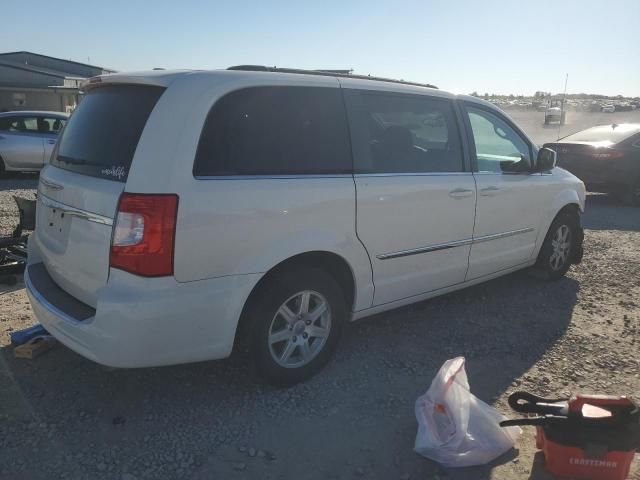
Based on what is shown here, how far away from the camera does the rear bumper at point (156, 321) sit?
255cm

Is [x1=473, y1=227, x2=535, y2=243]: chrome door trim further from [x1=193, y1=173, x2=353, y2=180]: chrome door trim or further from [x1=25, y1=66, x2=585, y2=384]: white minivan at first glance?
[x1=193, y1=173, x2=353, y2=180]: chrome door trim

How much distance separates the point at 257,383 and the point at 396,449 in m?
0.95

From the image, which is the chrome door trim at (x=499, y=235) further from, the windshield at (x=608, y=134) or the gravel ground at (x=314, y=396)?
the windshield at (x=608, y=134)

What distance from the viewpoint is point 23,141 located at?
11062 millimetres

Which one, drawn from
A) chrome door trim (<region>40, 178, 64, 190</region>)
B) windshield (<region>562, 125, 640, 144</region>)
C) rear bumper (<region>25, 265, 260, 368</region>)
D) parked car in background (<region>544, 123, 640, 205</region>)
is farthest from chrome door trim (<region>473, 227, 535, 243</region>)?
windshield (<region>562, 125, 640, 144</region>)

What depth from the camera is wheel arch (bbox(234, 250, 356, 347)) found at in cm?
294

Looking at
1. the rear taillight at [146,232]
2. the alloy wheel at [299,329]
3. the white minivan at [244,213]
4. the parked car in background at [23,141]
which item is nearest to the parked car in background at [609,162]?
the white minivan at [244,213]

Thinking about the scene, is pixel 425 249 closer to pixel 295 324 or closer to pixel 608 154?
pixel 295 324

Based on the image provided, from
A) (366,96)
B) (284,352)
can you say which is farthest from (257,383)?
(366,96)

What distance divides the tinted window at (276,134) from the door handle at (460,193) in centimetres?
98

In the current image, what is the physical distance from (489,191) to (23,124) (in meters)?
10.4

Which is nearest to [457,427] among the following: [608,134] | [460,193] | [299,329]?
[299,329]

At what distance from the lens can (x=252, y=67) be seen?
3154 millimetres

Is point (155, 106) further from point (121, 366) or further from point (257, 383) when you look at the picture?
point (257, 383)
